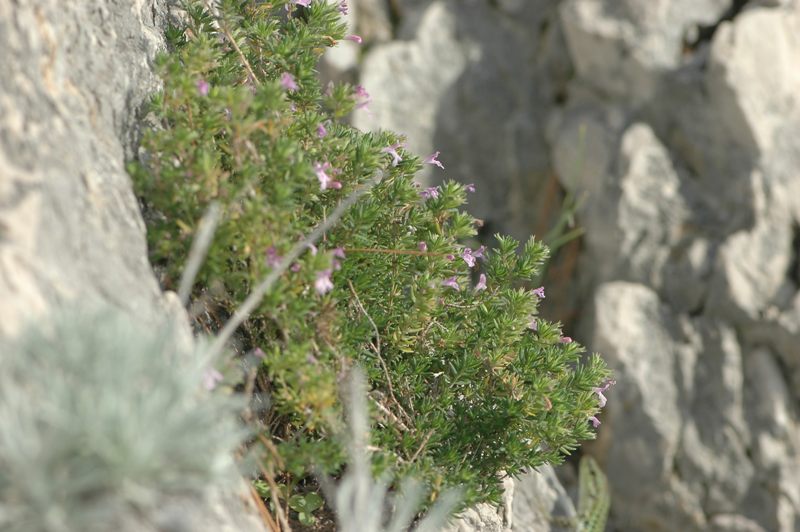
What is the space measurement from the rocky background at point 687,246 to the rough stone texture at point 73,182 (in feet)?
15.6

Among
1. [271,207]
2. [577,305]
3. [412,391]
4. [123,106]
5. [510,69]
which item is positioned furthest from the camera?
[510,69]

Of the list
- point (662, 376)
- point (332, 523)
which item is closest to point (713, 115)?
point (662, 376)

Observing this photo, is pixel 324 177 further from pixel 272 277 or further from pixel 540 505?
pixel 540 505

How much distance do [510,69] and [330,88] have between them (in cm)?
546

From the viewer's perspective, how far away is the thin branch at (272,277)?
2.07 metres

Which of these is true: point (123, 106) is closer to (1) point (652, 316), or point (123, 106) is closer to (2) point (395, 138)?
(2) point (395, 138)

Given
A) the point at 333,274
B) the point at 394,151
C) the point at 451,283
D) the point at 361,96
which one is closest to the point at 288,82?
the point at 361,96

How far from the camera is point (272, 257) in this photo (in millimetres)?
2506

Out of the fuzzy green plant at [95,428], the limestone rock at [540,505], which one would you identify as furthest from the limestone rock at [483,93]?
the fuzzy green plant at [95,428]

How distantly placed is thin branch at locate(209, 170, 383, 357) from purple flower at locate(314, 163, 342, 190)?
7 cm

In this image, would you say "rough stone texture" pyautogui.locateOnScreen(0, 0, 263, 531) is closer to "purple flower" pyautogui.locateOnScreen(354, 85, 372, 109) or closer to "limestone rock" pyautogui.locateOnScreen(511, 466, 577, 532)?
"purple flower" pyautogui.locateOnScreen(354, 85, 372, 109)

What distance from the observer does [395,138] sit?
3045mm

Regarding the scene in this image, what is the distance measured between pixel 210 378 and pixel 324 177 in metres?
0.79

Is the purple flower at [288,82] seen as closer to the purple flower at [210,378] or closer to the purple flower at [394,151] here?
the purple flower at [394,151]
